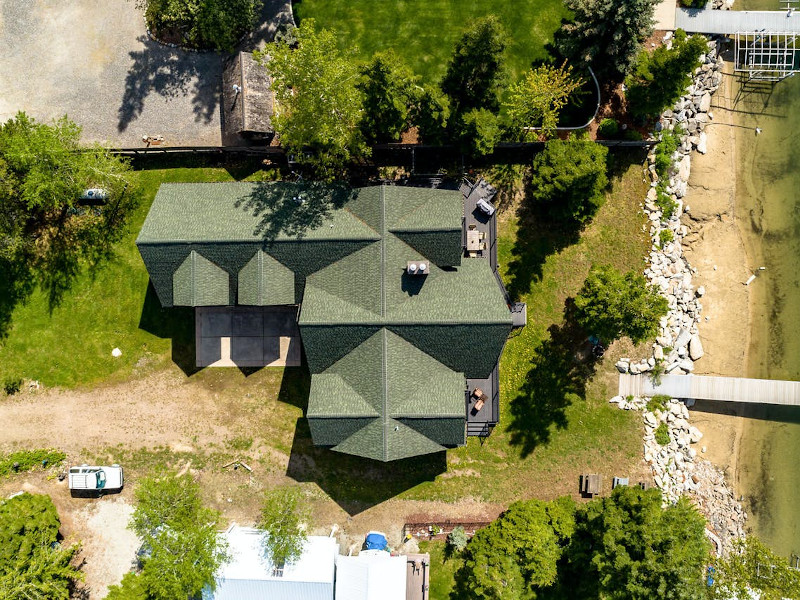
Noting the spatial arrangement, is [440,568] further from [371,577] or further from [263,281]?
[263,281]

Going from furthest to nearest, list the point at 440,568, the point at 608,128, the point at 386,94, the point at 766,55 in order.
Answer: the point at 766,55, the point at 440,568, the point at 608,128, the point at 386,94

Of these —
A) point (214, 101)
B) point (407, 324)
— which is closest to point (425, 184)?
point (407, 324)

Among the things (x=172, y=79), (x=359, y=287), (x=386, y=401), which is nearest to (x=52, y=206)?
(x=172, y=79)

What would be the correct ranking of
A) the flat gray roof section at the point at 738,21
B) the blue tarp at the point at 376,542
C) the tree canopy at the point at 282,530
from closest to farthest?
the tree canopy at the point at 282,530
the blue tarp at the point at 376,542
the flat gray roof section at the point at 738,21

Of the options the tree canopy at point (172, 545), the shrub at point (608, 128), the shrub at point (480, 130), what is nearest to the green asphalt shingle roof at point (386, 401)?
the tree canopy at point (172, 545)

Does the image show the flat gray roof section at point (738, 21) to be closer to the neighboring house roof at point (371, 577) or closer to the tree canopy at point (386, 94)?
the tree canopy at point (386, 94)

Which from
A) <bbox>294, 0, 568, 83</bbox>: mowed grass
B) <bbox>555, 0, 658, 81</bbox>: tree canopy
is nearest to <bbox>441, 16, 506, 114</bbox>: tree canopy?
<bbox>294, 0, 568, 83</bbox>: mowed grass

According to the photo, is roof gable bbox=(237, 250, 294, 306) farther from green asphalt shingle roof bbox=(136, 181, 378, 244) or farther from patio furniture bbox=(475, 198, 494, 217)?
patio furniture bbox=(475, 198, 494, 217)
